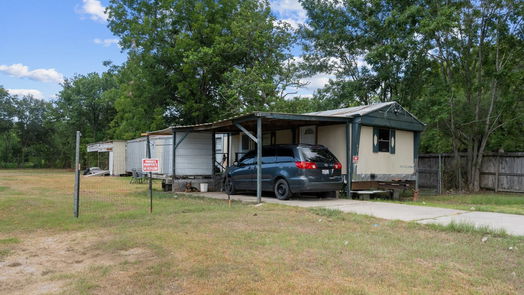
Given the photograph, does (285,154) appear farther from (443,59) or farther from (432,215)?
(443,59)

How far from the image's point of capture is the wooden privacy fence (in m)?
17.0

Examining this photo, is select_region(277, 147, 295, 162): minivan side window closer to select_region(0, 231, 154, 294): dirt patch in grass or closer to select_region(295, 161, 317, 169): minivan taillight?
select_region(295, 161, 317, 169): minivan taillight

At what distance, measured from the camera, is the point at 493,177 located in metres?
17.8

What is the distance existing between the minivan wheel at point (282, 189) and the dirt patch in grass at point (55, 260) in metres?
5.76

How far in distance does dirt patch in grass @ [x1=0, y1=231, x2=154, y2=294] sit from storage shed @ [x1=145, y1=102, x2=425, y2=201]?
19.3ft

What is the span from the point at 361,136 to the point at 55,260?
396 inches

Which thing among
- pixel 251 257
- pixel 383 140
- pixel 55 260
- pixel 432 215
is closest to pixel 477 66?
pixel 383 140

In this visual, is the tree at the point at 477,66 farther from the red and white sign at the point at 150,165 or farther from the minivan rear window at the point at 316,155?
the red and white sign at the point at 150,165

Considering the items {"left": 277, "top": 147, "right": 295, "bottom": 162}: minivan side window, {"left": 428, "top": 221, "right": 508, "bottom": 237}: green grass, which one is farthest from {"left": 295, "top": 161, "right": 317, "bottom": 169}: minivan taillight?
{"left": 428, "top": 221, "right": 508, "bottom": 237}: green grass

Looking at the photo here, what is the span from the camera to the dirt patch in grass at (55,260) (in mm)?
4346

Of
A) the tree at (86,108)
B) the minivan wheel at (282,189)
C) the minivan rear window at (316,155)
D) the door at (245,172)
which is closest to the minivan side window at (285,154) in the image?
the minivan rear window at (316,155)

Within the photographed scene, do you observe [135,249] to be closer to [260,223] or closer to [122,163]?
[260,223]

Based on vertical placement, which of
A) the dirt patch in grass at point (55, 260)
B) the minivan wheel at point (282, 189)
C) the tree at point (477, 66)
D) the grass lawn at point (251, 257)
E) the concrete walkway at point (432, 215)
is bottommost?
the dirt patch in grass at point (55, 260)

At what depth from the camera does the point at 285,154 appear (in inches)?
463
